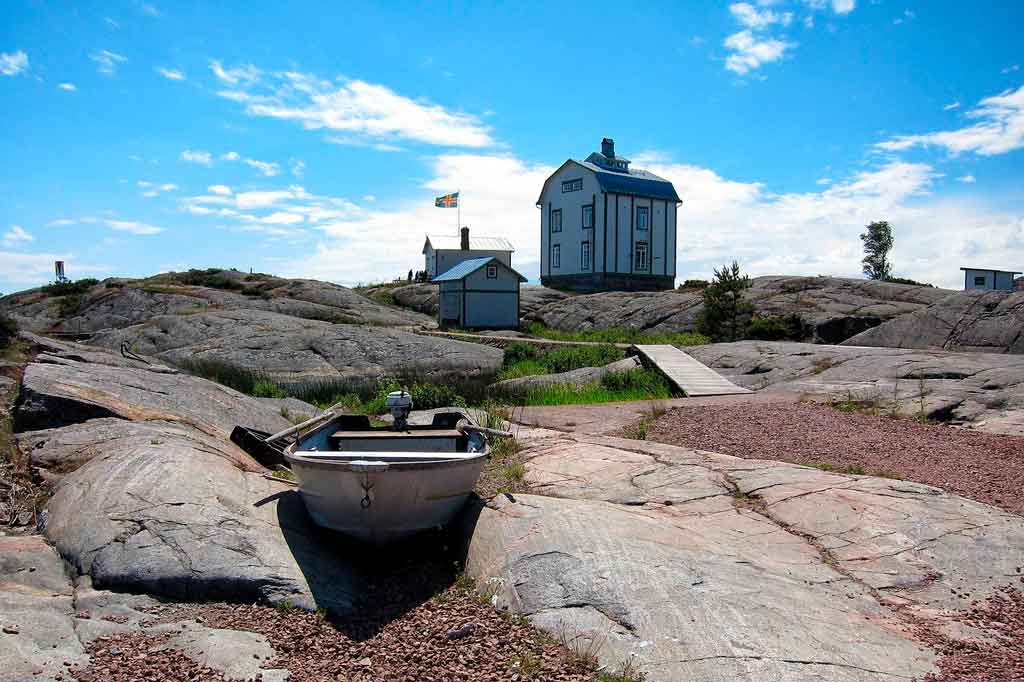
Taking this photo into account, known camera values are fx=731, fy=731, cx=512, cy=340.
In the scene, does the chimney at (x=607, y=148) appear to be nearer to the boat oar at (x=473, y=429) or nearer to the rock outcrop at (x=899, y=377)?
the rock outcrop at (x=899, y=377)

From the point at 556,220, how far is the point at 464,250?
6.60 metres

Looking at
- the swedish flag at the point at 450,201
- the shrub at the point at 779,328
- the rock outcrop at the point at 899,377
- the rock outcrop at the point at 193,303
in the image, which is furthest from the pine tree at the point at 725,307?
the swedish flag at the point at 450,201

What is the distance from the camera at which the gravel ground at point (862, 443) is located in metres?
9.08

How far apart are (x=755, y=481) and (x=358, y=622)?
5.00 metres

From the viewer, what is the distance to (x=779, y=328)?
89.2ft

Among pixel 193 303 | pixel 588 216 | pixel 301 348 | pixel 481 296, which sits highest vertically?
pixel 588 216

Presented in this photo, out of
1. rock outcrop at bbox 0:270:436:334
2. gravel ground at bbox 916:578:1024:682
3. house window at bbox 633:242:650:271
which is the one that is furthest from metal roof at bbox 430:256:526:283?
gravel ground at bbox 916:578:1024:682

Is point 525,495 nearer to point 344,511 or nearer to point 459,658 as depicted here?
point 344,511

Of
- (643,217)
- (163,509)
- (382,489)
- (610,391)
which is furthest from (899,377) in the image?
(643,217)

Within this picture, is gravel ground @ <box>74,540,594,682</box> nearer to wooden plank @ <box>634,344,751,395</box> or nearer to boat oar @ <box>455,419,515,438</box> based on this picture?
boat oar @ <box>455,419,515,438</box>

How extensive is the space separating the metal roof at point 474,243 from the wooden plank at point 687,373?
1114 inches

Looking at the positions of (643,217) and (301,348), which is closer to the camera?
(301,348)

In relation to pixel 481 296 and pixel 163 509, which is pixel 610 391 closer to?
pixel 163 509

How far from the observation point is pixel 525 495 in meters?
8.07
